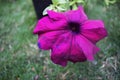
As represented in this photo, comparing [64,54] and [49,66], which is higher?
[64,54]

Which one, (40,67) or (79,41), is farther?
(40,67)

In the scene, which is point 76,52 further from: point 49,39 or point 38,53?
point 38,53

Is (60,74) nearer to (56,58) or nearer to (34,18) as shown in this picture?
(56,58)

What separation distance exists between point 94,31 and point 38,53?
27.5 inches


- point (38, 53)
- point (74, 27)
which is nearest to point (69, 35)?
point (74, 27)

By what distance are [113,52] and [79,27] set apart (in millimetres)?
580

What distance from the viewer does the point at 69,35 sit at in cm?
113

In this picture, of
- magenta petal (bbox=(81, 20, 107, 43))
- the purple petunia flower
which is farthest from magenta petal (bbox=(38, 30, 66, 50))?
magenta petal (bbox=(81, 20, 107, 43))

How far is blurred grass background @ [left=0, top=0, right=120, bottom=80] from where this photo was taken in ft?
5.10

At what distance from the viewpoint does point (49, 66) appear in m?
1.63

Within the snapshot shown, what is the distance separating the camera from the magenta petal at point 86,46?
3.55 ft

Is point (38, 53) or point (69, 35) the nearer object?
point (69, 35)

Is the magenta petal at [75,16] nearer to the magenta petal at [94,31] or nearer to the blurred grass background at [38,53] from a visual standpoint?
the magenta petal at [94,31]

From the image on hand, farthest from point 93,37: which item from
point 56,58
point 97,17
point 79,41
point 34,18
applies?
point 34,18
